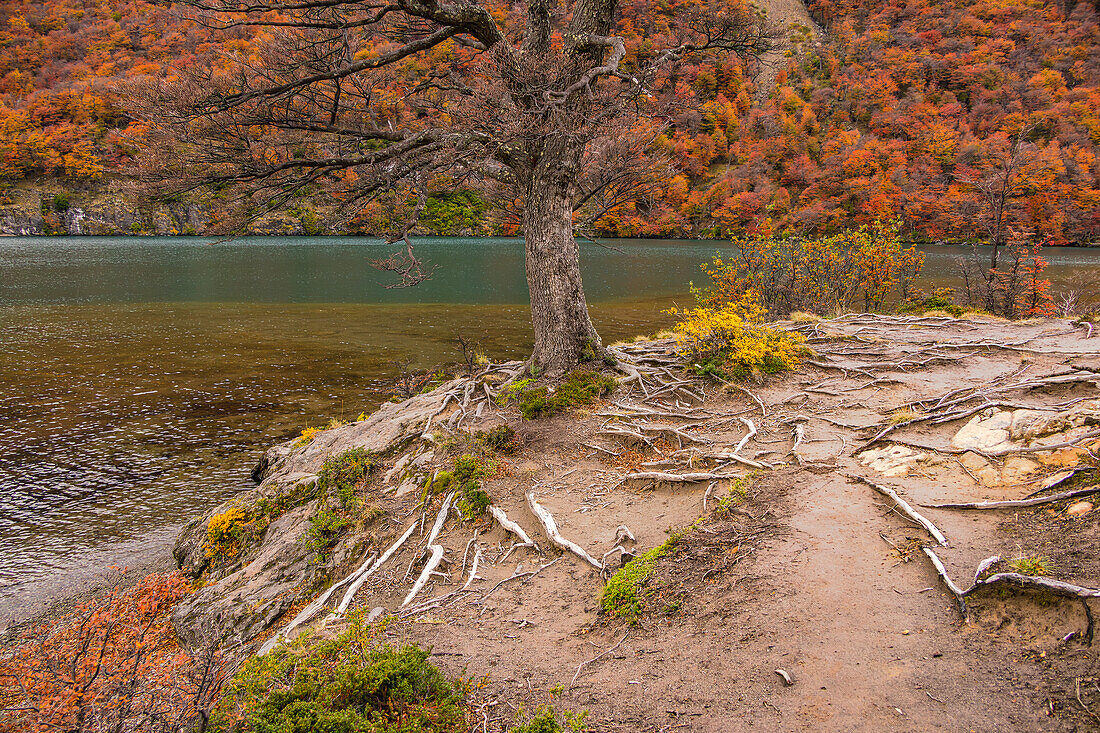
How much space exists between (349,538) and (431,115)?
839 cm

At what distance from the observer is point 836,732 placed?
9.60ft

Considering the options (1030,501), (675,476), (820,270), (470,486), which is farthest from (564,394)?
(820,270)

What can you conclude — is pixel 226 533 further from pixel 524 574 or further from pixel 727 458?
pixel 727 458

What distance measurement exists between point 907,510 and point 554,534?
338 centimetres

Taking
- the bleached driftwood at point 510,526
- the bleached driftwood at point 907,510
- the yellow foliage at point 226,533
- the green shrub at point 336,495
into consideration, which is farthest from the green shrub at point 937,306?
the yellow foliage at point 226,533

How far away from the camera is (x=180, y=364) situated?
2136 centimetres

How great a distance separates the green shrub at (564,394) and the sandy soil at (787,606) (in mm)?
1572

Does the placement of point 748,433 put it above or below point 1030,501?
below

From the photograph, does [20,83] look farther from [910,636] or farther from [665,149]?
[910,636]

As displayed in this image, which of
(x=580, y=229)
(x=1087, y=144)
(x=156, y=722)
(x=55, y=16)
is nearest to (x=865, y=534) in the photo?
(x=156, y=722)

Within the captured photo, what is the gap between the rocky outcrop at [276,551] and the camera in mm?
6809

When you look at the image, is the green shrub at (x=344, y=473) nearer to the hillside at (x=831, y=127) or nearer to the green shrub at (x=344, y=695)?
the green shrub at (x=344, y=695)

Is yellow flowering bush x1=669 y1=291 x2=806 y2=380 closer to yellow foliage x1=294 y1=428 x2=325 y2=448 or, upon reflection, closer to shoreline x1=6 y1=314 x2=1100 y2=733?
shoreline x1=6 y1=314 x2=1100 y2=733

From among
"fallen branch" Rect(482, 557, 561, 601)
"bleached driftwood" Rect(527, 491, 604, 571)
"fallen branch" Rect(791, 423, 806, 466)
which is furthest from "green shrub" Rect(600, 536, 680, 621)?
"fallen branch" Rect(791, 423, 806, 466)
